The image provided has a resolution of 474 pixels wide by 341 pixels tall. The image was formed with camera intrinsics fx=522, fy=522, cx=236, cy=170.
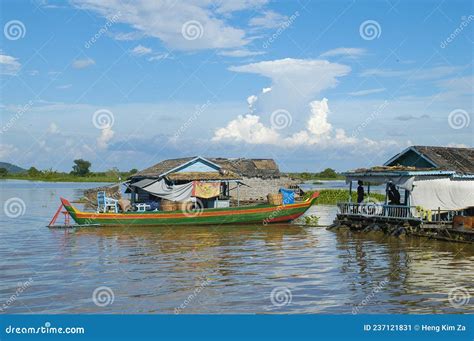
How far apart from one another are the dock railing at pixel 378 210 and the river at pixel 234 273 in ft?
2.79

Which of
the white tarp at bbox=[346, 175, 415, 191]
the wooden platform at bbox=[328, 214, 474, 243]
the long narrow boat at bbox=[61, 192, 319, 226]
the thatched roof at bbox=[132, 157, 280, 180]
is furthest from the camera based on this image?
the thatched roof at bbox=[132, 157, 280, 180]

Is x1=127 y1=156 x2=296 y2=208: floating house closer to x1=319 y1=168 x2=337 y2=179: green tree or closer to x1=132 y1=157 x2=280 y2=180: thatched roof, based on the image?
x1=132 y1=157 x2=280 y2=180: thatched roof

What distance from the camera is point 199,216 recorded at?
23031mm

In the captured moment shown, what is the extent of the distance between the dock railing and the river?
2.79ft

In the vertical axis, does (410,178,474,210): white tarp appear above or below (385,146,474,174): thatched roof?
below

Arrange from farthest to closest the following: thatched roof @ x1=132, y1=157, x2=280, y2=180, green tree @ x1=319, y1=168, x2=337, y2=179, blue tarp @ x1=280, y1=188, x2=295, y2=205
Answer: green tree @ x1=319, y1=168, x2=337, y2=179 → blue tarp @ x1=280, y1=188, x2=295, y2=205 → thatched roof @ x1=132, y1=157, x2=280, y2=180

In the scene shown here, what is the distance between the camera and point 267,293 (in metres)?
10.7

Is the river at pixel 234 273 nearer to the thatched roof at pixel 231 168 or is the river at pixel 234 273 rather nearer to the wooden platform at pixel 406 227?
the wooden platform at pixel 406 227

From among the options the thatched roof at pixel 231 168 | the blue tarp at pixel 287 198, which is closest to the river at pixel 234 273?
the thatched roof at pixel 231 168

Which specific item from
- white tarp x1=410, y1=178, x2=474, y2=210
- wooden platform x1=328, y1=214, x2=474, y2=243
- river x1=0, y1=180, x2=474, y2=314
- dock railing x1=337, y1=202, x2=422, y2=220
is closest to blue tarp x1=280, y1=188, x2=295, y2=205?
dock railing x1=337, y1=202, x2=422, y2=220

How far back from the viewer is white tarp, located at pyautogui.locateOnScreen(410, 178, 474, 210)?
18094mm

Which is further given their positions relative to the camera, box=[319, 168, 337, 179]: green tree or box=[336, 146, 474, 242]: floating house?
box=[319, 168, 337, 179]: green tree

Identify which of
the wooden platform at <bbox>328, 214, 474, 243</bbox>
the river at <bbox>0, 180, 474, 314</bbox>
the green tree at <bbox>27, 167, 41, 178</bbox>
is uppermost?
the green tree at <bbox>27, 167, 41, 178</bbox>

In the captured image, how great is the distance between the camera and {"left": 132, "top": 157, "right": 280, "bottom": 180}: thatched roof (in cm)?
2511
